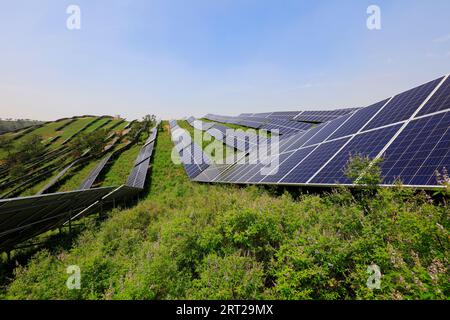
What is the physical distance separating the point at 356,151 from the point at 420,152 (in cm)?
271

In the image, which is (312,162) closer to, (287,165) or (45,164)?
(287,165)

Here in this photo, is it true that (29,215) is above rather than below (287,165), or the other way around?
below

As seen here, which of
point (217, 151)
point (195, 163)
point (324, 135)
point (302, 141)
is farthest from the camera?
point (217, 151)

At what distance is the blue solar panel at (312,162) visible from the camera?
10.9m

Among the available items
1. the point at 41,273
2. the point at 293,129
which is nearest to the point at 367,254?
the point at 41,273

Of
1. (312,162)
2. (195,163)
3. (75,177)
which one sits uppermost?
(312,162)

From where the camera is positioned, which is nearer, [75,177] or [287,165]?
[287,165]

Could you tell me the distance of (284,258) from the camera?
570cm

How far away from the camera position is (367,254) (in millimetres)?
4816

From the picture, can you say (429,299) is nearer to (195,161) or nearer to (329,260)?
(329,260)

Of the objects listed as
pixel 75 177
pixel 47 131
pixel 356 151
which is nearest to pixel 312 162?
pixel 356 151
